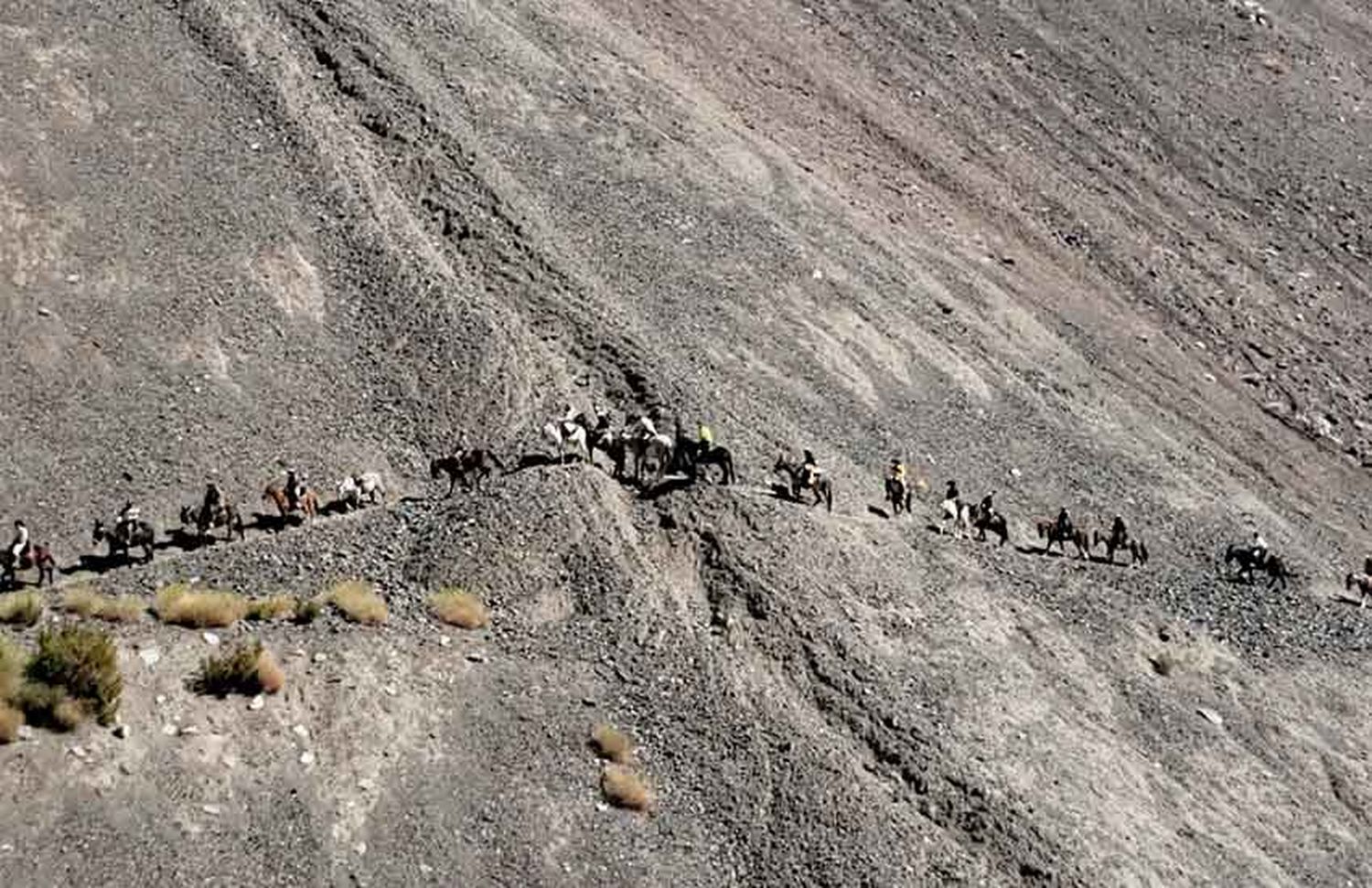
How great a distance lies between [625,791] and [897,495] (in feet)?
44.1

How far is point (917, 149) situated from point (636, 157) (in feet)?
53.7

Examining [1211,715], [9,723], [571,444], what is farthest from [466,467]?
[1211,715]

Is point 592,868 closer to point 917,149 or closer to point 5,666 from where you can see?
point 5,666

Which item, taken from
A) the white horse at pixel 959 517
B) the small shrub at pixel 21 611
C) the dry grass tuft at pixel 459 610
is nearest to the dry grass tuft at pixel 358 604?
the dry grass tuft at pixel 459 610

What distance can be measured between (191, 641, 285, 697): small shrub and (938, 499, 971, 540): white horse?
56.6ft

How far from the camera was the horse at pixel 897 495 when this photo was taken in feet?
125

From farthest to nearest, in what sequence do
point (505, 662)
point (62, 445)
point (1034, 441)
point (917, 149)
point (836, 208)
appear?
point (917, 149) < point (836, 208) < point (1034, 441) < point (62, 445) < point (505, 662)

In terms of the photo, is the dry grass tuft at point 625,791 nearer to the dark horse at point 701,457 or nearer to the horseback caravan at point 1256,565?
the dark horse at point 701,457

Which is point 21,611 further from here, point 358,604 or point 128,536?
point 358,604

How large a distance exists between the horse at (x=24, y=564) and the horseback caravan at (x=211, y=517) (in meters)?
2.85

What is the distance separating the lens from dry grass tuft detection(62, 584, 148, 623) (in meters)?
27.4

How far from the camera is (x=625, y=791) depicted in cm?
2688

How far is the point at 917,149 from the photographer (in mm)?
62562

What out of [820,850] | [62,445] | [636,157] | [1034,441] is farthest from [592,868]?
[636,157]
